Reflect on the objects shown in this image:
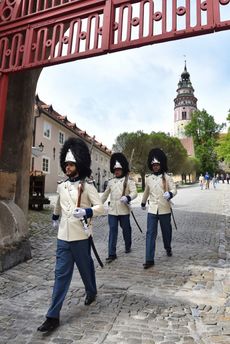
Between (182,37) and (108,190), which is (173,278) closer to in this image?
(108,190)

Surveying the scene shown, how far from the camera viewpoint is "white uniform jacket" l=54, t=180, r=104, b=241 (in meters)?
4.04

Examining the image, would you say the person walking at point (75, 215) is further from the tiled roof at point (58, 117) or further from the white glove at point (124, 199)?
the tiled roof at point (58, 117)

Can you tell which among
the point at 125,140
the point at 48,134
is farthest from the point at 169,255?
the point at 125,140

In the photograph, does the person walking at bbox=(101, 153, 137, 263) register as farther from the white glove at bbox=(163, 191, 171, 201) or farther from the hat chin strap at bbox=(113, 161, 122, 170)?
the white glove at bbox=(163, 191, 171, 201)

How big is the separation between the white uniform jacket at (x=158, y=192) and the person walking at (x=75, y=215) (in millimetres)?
2371

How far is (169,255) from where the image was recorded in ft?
22.3

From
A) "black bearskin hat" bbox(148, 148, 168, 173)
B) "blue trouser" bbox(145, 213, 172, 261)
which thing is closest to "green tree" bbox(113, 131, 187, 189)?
"black bearskin hat" bbox(148, 148, 168, 173)

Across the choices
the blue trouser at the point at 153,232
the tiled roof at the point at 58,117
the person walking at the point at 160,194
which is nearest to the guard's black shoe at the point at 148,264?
the blue trouser at the point at 153,232

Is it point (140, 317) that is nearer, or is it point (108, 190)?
point (140, 317)

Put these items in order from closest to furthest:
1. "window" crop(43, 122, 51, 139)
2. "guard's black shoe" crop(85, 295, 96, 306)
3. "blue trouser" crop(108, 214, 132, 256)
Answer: "guard's black shoe" crop(85, 295, 96, 306) < "blue trouser" crop(108, 214, 132, 256) < "window" crop(43, 122, 51, 139)

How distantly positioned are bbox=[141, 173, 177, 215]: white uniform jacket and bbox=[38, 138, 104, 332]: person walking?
2.37 meters

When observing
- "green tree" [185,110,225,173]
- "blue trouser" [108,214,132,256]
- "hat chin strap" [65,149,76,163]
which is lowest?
"blue trouser" [108,214,132,256]

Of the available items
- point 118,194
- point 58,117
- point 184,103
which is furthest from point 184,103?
point 118,194

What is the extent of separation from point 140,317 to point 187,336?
61 centimetres
